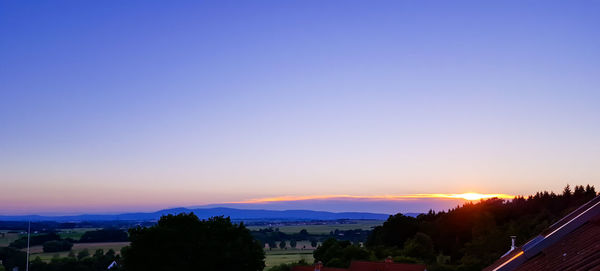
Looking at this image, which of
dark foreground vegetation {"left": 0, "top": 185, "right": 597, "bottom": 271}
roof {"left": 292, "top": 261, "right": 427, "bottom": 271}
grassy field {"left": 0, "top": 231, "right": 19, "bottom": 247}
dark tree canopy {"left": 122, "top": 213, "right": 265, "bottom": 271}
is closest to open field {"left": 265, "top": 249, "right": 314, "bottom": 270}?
dark foreground vegetation {"left": 0, "top": 185, "right": 597, "bottom": 271}

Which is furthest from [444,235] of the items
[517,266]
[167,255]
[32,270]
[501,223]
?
[517,266]

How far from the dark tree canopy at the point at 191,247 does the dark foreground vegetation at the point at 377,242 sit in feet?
0.23

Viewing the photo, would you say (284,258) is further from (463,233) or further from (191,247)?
(191,247)

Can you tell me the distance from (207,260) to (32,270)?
39688mm

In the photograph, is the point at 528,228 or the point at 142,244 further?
the point at 528,228

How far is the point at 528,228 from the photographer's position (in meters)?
53.4

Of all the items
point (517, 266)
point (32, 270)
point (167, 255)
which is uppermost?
point (517, 266)

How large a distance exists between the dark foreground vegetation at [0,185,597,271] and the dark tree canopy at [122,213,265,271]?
7 cm

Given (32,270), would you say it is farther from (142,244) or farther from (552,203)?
(552,203)

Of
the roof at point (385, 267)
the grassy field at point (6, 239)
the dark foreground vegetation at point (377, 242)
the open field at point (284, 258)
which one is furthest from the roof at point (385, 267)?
the grassy field at point (6, 239)

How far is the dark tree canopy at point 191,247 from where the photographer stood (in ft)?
121

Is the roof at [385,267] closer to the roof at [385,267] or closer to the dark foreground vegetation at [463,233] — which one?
the roof at [385,267]

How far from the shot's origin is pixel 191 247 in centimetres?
3838

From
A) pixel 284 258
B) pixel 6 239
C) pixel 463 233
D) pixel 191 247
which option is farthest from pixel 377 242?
pixel 6 239
